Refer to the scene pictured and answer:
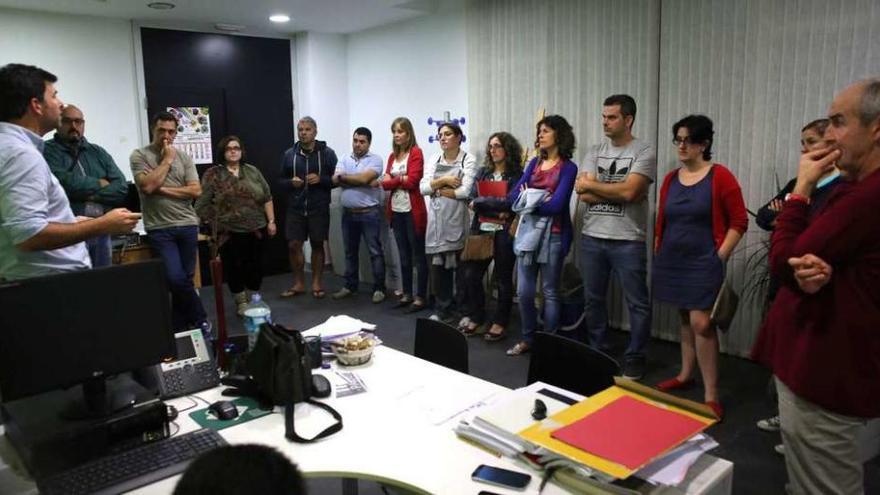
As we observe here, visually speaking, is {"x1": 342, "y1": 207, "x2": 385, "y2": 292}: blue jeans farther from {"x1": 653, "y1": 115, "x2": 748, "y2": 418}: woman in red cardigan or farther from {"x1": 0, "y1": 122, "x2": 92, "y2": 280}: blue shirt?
{"x1": 0, "y1": 122, "x2": 92, "y2": 280}: blue shirt

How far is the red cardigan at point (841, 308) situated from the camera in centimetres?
153

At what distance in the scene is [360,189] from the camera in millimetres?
5520

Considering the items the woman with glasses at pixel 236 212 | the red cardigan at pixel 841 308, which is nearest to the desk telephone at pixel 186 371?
the red cardigan at pixel 841 308

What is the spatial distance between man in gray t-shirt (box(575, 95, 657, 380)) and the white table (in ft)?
5.91

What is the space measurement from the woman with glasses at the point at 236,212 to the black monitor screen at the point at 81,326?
10.9ft

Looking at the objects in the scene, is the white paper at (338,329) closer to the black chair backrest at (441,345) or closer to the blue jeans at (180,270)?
the black chair backrest at (441,345)

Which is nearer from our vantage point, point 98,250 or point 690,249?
point 690,249

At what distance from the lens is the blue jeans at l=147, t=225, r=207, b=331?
13.8ft

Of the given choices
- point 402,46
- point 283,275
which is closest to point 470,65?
point 402,46

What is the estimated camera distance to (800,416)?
1.70 metres

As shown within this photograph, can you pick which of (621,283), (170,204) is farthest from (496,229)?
(170,204)

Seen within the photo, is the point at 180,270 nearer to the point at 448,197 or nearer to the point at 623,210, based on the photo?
the point at 448,197

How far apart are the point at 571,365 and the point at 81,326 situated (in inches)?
57.2

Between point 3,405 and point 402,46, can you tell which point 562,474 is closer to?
point 3,405
